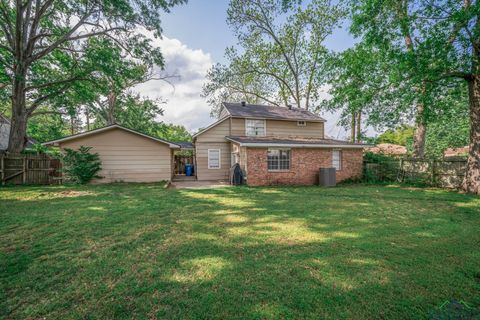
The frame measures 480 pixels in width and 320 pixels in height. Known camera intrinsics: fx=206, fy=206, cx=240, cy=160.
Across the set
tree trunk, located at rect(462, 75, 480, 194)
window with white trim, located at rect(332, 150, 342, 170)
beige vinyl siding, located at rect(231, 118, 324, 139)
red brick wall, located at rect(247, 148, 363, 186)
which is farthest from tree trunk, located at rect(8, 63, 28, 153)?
tree trunk, located at rect(462, 75, 480, 194)

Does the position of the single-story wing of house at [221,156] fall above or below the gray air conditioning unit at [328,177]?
above

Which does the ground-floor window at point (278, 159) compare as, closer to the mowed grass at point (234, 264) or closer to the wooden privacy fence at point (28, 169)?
the mowed grass at point (234, 264)

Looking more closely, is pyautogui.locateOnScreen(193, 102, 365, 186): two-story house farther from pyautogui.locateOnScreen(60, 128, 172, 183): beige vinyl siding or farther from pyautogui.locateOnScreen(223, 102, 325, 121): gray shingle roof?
pyautogui.locateOnScreen(60, 128, 172, 183): beige vinyl siding

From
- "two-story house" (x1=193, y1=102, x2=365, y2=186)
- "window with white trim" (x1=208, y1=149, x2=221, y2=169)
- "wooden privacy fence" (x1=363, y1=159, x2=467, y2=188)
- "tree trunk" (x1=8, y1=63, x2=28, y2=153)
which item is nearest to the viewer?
"wooden privacy fence" (x1=363, y1=159, x2=467, y2=188)

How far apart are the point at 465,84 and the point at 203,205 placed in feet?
45.1

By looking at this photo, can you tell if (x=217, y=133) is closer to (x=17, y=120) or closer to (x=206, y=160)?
(x=206, y=160)

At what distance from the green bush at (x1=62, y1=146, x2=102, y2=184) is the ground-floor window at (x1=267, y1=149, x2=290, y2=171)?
32.2 ft

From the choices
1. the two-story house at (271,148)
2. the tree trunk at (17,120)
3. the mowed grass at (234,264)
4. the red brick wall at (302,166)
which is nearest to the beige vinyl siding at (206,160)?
the two-story house at (271,148)

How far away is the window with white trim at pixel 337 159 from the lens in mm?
13328

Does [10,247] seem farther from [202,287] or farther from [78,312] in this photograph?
[202,287]

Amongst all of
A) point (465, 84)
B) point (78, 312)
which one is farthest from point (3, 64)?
point (465, 84)

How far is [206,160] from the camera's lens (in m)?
14.8

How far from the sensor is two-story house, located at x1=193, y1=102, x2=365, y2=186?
11.8m

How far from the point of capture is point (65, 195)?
8.17m
